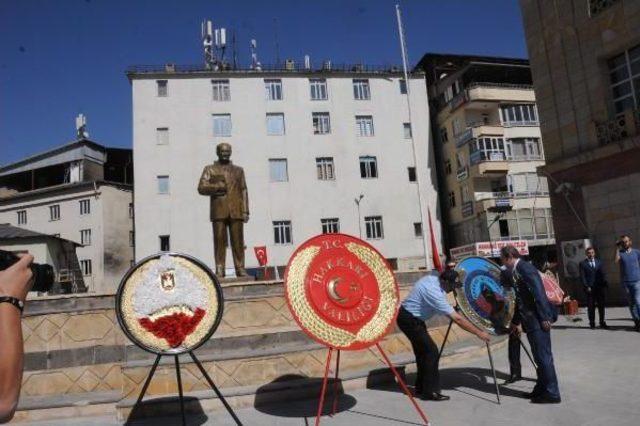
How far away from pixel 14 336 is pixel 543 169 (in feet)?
68.7

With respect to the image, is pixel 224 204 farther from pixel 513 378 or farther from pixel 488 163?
pixel 488 163

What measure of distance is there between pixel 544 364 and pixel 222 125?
34469 mm

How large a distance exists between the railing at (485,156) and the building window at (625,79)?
19512 mm

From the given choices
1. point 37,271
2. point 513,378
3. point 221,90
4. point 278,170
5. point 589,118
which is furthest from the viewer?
point 221,90

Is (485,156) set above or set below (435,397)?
above

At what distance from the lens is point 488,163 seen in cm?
3766

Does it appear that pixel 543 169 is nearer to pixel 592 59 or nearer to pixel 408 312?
pixel 592 59

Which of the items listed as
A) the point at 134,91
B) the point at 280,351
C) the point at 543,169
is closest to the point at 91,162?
the point at 134,91

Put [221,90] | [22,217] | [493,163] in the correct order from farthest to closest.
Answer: [22,217] → [221,90] → [493,163]

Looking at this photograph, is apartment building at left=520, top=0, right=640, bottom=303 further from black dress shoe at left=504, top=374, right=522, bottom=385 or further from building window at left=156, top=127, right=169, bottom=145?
building window at left=156, top=127, right=169, bottom=145

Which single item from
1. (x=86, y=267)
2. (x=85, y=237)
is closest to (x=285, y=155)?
(x=85, y=237)

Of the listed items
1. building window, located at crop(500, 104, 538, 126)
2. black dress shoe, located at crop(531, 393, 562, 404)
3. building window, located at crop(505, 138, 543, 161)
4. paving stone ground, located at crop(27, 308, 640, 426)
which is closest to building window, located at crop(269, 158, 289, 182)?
→ building window, located at crop(505, 138, 543, 161)

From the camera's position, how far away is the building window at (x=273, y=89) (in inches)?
1543

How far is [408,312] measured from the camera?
22.1 feet
